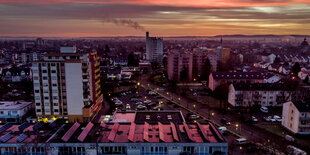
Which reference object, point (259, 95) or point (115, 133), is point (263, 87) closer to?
point (259, 95)

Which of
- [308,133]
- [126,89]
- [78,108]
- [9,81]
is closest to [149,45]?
[126,89]

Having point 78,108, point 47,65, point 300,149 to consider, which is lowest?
point 300,149

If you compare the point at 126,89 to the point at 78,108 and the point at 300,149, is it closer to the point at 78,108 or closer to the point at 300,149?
the point at 78,108

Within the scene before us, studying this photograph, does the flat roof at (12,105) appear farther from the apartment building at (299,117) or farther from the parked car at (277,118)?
the apartment building at (299,117)

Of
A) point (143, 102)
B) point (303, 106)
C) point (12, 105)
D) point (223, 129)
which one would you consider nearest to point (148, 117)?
point (223, 129)

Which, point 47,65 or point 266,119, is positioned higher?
point 47,65

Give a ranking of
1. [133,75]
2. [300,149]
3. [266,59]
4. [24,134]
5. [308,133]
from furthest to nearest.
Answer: [266,59] → [133,75] → [308,133] → [300,149] → [24,134]

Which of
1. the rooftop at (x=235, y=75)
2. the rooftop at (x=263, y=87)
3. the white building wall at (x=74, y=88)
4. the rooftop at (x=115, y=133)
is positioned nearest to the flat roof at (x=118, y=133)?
the rooftop at (x=115, y=133)
